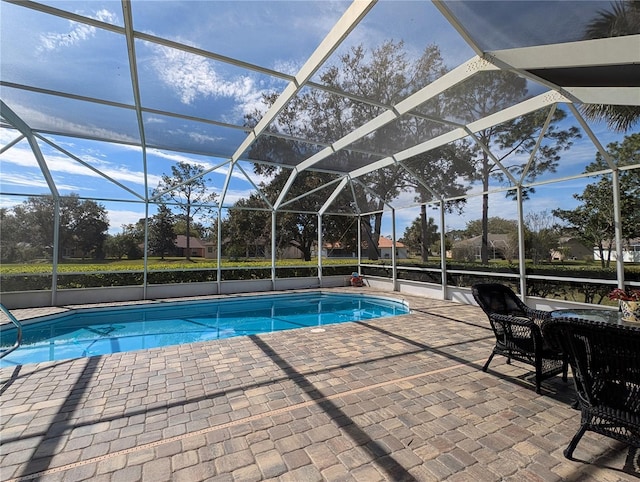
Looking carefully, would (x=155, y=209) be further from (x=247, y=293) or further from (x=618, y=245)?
(x=618, y=245)

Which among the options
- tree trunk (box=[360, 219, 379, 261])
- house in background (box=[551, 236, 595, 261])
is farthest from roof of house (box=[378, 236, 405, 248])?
house in background (box=[551, 236, 595, 261])

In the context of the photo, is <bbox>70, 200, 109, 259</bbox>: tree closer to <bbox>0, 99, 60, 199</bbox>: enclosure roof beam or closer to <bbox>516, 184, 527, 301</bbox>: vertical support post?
<bbox>0, 99, 60, 199</bbox>: enclosure roof beam

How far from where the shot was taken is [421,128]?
7.04m

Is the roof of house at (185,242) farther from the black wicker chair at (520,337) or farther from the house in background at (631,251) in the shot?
the house in background at (631,251)

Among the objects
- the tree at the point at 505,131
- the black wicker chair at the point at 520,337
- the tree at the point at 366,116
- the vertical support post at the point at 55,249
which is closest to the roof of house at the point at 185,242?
the vertical support post at the point at 55,249

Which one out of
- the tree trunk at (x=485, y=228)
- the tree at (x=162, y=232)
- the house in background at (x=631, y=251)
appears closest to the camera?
the house in background at (x=631, y=251)

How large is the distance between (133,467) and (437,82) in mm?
6299

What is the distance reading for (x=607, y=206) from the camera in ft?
21.0

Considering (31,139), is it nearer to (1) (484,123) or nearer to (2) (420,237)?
(1) (484,123)

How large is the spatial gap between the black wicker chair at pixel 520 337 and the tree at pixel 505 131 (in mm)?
3387

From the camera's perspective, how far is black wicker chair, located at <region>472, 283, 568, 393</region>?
3.45 metres

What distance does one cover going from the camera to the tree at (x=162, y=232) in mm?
11161

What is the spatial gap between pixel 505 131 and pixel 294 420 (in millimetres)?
6852

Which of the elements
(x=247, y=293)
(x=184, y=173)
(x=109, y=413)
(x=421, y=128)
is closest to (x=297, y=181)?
(x=184, y=173)
